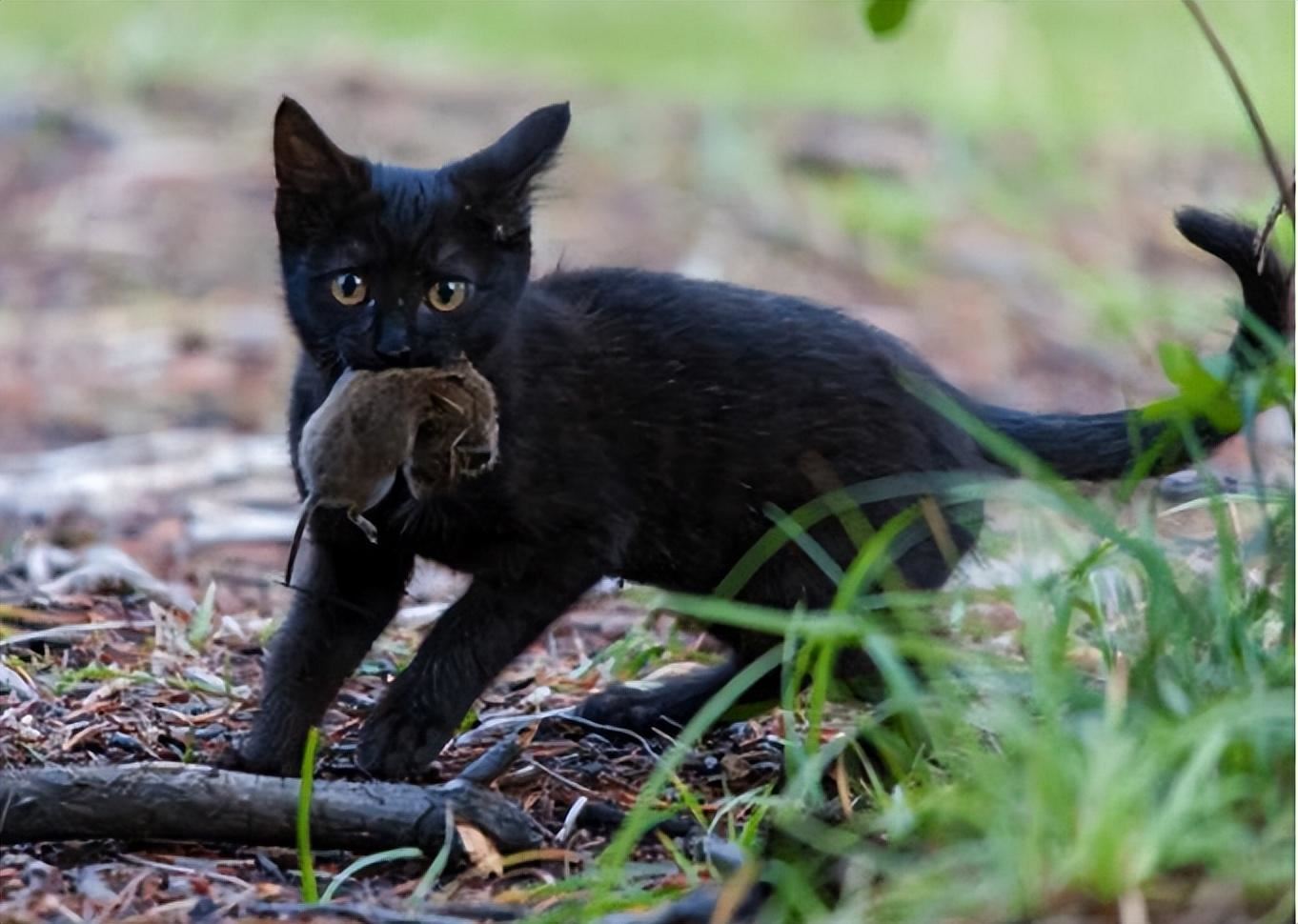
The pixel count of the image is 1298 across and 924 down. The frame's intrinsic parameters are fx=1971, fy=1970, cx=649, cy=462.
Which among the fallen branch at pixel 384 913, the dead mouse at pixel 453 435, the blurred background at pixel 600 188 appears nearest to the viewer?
the fallen branch at pixel 384 913

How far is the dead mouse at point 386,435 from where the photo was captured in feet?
11.1

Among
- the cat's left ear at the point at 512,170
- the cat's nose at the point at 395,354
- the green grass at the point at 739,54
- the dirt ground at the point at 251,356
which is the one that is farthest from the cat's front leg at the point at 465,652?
the green grass at the point at 739,54

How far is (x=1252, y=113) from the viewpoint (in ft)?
9.30

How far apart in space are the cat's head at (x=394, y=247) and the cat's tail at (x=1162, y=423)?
3.32 feet

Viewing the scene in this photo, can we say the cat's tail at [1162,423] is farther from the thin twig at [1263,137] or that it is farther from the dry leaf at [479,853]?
the dry leaf at [479,853]

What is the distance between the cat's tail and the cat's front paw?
126 centimetres

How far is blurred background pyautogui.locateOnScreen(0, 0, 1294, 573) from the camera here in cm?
689

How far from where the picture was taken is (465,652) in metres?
3.51

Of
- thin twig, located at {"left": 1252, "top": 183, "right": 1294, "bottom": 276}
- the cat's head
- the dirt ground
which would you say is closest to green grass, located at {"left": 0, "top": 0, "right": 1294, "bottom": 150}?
the dirt ground

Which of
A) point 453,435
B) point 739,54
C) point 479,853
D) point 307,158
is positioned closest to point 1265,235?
point 453,435

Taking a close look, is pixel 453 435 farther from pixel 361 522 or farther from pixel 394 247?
pixel 394 247

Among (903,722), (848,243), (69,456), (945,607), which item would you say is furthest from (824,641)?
(848,243)

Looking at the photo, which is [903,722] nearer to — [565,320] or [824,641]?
[824,641]

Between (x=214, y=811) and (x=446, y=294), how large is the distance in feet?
3.94
